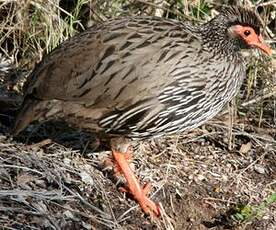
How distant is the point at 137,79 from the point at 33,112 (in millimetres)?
672

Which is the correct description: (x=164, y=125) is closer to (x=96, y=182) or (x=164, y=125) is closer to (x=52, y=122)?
(x=96, y=182)

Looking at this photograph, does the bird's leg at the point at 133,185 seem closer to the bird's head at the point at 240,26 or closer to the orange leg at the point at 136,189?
the orange leg at the point at 136,189

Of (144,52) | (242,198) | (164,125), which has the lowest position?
(242,198)

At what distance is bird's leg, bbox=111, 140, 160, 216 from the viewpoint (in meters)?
4.95

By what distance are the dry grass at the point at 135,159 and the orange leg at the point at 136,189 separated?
0.06 metres

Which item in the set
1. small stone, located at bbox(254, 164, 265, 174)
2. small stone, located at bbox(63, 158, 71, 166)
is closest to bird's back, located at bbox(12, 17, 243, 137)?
small stone, located at bbox(63, 158, 71, 166)

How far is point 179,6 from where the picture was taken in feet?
20.4

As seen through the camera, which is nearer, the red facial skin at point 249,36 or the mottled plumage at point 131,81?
the mottled plumage at point 131,81

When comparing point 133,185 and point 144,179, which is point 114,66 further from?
point 144,179

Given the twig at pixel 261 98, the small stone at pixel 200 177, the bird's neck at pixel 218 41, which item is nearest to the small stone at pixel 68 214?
the small stone at pixel 200 177

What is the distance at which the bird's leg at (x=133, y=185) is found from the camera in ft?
16.3

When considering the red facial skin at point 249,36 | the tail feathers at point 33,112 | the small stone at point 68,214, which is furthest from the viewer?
the red facial skin at point 249,36

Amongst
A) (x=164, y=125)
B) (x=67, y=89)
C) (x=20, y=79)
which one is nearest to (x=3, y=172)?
(x=67, y=89)

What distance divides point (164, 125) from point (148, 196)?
555 mm
